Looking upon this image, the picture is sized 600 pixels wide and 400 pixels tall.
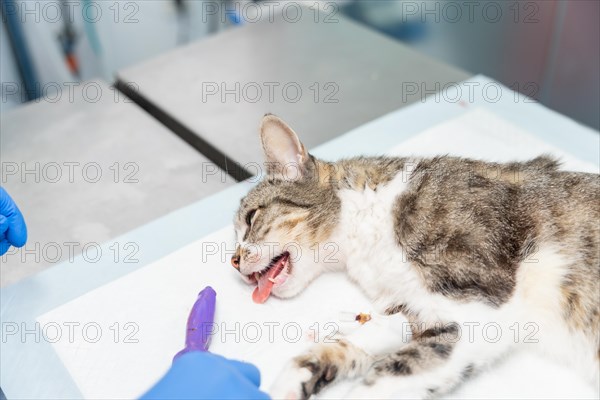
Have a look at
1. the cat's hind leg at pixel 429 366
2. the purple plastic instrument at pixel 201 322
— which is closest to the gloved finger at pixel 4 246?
the purple plastic instrument at pixel 201 322

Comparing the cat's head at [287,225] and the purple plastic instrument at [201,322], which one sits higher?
the cat's head at [287,225]

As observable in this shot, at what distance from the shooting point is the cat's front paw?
1.18m

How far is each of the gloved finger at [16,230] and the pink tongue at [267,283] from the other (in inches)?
22.2

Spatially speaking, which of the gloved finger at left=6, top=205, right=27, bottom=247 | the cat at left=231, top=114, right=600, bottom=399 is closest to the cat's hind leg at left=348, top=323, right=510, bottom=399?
the cat at left=231, top=114, right=600, bottom=399

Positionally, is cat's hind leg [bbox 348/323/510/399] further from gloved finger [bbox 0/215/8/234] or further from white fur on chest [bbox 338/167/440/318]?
gloved finger [bbox 0/215/8/234]

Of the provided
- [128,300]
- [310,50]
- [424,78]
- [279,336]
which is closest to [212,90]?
[310,50]

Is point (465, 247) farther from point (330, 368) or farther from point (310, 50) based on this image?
point (310, 50)

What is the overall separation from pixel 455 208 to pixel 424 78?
102 cm

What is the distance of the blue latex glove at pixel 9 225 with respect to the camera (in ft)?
4.72

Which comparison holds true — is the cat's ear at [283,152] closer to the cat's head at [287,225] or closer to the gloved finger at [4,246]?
the cat's head at [287,225]

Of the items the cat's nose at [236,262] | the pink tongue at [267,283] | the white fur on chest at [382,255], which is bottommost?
the pink tongue at [267,283]

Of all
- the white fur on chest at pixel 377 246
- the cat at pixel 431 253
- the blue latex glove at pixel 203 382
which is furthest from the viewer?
the white fur on chest at pixel 377 246

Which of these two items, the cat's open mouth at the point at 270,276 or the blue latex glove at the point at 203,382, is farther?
the cat's open mouth at the point at 270,276

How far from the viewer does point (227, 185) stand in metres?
1.81
